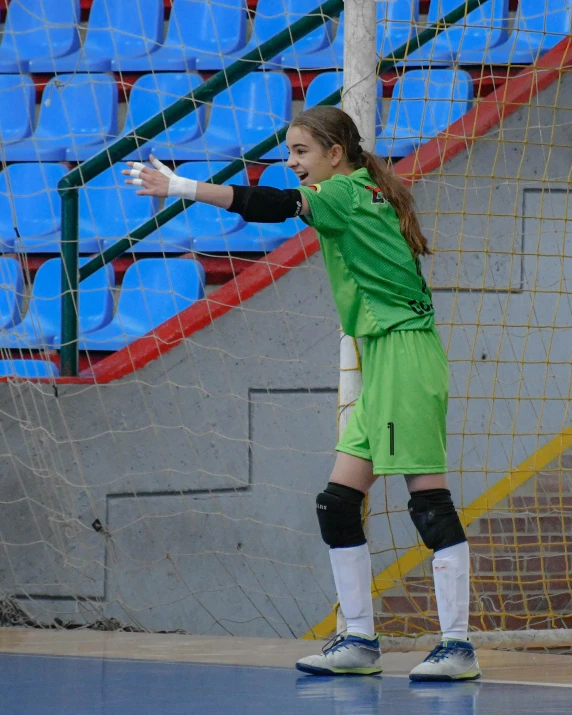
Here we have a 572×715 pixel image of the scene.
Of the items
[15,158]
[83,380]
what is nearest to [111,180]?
[15,158]

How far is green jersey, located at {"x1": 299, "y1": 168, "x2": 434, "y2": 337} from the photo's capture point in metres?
2.94

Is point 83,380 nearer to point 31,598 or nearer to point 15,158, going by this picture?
point 31,598

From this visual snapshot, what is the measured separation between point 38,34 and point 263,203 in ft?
15.1

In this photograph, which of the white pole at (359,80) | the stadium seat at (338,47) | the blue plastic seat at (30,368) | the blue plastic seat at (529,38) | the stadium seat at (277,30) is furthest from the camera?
the stadium seat at (277,30)

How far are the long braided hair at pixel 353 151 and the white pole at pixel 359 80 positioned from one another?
52 centimetres

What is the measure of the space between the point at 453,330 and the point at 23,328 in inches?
82.2

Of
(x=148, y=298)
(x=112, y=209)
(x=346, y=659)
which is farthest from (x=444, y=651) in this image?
(x=112, y=209)

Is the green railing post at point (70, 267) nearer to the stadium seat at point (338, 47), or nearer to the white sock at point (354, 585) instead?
the stadium seat at point (338, 47)

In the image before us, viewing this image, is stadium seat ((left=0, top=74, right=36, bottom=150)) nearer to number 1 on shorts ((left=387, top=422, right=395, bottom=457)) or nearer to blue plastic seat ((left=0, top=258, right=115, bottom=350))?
blue plastic seat ((left=0, top=258, right=115, bottom=350))

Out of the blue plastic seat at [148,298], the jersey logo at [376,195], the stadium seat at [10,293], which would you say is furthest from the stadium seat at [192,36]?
the jersey logo at [376,195]

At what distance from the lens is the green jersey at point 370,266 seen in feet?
9.66

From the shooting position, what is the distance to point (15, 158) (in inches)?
248

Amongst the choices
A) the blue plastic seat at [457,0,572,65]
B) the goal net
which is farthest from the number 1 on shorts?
the blue plastic seat at [457,0,572,65]

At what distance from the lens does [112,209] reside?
5973mm
